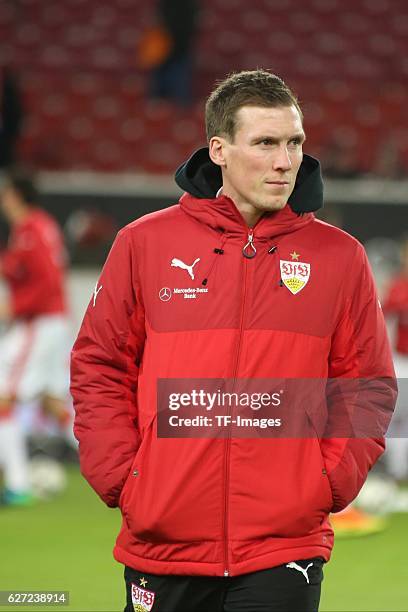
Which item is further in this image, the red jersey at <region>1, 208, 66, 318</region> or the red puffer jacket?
the red jersey at <region>1, 208, 66, 318</region>

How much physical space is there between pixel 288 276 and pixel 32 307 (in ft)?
17.6

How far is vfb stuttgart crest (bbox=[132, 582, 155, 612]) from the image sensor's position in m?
2.77

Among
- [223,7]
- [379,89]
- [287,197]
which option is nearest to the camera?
[287,197]

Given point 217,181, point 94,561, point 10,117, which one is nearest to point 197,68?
point 10,117

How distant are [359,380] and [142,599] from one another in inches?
Answer: 29.2

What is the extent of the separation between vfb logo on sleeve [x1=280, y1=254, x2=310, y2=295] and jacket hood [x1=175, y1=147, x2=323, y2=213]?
0.15 metres

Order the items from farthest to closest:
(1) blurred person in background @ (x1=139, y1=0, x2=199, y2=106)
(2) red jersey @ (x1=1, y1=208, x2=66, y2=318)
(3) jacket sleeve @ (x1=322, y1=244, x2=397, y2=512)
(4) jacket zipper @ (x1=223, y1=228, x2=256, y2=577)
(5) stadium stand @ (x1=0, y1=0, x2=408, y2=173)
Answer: (5) stadium stand @ (x1=0, y1=0, x2=408, y2=173) < (1) blurred person in background @ (x1=139, y1=0, x2=199, y2=106) < (2) red jersey @ (x1=1, y1=208, x2=66, y2=318) < (3) jacket sleeve @ (x1=322, y1=244, x2=397, y2=512) < (4) jacket zipper @ (x1=223, y1=228, x2=256, y2=577)

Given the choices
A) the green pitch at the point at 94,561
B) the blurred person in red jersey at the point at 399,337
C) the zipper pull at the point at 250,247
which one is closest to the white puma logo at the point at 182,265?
the zipper pull at the point at 250,247

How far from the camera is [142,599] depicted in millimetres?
2785

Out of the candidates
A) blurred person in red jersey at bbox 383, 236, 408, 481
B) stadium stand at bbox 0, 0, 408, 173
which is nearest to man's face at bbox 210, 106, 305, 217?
blurred person in red jersey at bbox 383, 236, 408, 481

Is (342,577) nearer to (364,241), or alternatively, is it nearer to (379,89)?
(364,241)

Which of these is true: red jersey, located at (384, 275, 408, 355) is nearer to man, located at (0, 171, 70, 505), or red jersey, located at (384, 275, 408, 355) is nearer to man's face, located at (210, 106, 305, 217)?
man, located at (0, 171, 70, 505)

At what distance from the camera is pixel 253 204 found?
9.25 ft

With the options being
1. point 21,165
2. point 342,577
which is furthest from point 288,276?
point 21,165
